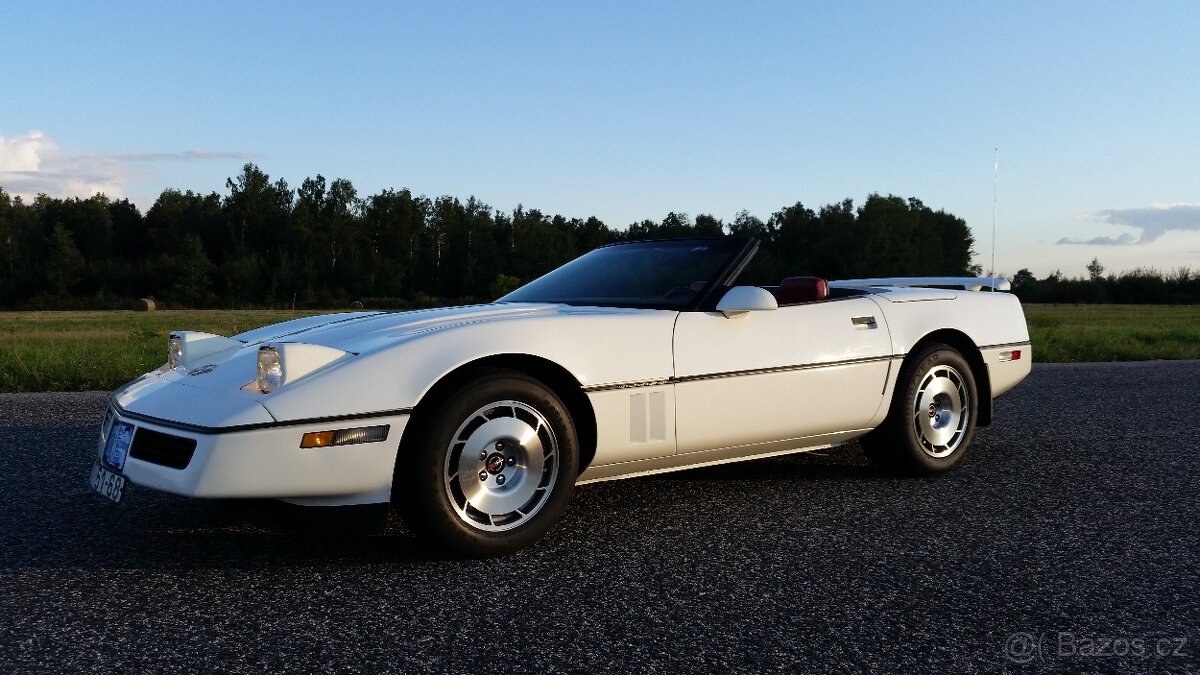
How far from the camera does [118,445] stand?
3543mm

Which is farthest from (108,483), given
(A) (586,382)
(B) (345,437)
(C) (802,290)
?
(C) (802,290)

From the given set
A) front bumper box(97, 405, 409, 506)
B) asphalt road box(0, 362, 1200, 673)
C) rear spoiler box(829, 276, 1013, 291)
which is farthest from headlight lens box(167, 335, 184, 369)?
rear spoiler box(829, 276, 1013, 291)

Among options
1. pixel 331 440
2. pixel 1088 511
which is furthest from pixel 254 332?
pixel 1088 511

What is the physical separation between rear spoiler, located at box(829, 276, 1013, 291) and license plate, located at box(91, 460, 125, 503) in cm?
385

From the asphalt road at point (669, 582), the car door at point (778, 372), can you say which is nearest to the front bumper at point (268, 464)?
the asphalt road at point (669, 582)

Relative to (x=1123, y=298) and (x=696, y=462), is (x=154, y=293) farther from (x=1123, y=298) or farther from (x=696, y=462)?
(x=696, y=462)

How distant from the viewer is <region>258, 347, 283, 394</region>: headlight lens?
3.30m

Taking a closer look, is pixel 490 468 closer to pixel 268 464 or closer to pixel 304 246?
pixel 268 464

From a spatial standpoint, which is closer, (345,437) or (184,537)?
(345,437)

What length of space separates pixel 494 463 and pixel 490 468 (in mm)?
23

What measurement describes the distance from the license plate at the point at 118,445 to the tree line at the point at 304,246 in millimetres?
62730

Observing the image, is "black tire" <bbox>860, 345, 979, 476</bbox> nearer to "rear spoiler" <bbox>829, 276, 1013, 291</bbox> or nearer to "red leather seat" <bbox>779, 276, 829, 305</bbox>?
"red leather seat" <bbox>779, 276, 829, 305</bbox>

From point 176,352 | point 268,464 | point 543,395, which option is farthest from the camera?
point 176,352

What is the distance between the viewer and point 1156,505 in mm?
4406
